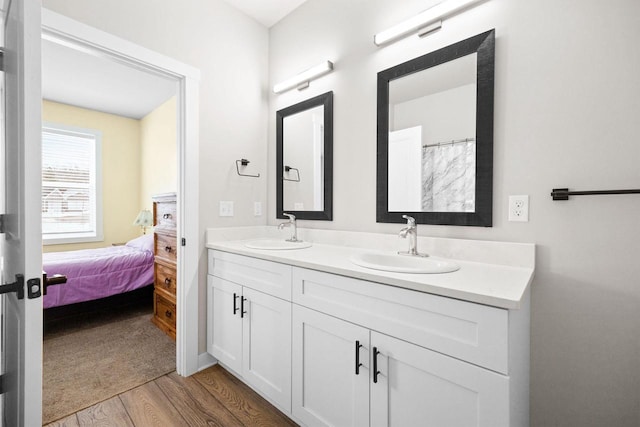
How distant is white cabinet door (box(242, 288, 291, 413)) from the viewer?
1.49 metres

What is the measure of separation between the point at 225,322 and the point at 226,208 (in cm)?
78

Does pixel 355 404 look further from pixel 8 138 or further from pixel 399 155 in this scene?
pixel 8 138

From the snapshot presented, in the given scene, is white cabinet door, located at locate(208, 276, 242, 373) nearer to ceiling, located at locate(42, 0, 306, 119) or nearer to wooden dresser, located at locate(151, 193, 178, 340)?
wooden dresser, located at locate(151, 193, 178, 340)

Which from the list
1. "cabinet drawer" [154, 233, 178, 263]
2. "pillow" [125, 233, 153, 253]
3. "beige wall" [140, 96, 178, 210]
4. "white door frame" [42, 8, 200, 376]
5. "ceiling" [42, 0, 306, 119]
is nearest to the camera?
"white door frame" [42, 8, 200, 376]

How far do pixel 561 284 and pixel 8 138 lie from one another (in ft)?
6.75

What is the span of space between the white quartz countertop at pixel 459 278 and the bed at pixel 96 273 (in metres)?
Result: 2.28

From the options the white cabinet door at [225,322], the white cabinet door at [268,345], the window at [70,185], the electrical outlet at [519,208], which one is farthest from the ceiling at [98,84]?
the electrical outlet at [519,208]

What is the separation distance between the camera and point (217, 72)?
83.0 inches

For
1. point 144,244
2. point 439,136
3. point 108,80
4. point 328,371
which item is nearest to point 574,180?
point 439,136

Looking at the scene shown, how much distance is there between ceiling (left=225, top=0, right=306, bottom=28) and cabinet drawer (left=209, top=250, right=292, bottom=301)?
5.88 ft

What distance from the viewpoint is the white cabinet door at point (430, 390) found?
874 mm

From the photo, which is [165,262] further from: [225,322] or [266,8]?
[266,8]

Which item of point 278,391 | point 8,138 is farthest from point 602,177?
point 8,138

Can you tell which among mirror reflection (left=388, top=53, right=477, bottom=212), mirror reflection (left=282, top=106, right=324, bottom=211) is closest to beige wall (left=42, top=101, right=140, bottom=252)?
mirror reflection (left=282, top=106, right=324, bottom=211)
